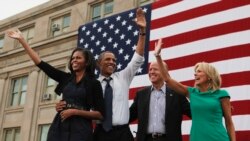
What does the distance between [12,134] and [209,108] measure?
16.4 m

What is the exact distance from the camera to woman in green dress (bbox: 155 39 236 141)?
3.08 m

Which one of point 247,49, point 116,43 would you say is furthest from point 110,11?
point 247,49

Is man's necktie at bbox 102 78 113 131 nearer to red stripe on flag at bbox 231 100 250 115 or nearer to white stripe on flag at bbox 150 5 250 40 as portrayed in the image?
red stripe on flag at bbox 231 100 250 115

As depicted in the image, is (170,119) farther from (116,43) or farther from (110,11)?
(110,11)

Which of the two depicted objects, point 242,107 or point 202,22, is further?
point 202,22

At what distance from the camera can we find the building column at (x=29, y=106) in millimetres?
17028

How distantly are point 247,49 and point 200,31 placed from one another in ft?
2.84

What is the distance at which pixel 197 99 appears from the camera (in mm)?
3201

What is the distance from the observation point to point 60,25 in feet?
58.6

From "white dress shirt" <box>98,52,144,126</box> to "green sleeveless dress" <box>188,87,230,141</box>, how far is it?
68 centimetres

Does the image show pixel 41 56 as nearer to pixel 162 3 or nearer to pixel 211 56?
pixel 162 3

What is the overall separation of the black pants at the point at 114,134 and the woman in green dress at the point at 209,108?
615 mm

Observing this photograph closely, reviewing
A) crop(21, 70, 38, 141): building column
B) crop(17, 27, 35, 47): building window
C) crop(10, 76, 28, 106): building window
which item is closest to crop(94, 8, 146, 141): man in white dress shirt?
crop(21, 70, 38, 141): building column

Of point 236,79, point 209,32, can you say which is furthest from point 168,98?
point 209,32
